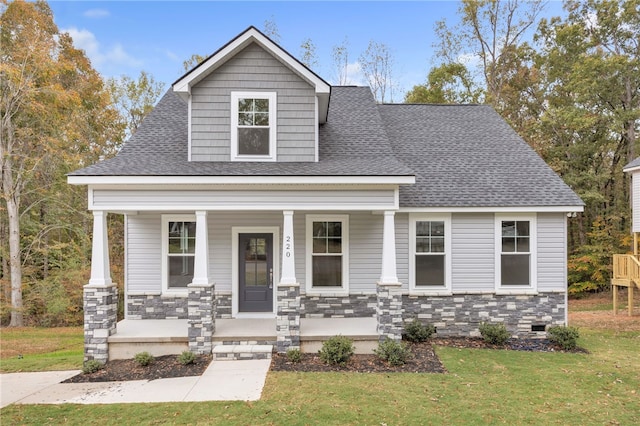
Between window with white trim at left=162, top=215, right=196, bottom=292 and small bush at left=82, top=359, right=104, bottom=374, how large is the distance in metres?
2.40

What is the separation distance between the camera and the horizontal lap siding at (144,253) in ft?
31.4

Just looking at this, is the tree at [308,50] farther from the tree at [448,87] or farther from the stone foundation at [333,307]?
the stone foundation at [333,307]

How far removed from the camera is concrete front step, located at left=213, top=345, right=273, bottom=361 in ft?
25.4

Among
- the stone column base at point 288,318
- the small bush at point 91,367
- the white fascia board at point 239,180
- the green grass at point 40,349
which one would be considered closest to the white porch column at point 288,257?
the stone column base at point 288,318

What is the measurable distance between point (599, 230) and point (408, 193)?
48.3 feet

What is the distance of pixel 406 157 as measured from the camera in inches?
419

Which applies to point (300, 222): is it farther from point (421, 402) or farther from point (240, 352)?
point (421, 402)

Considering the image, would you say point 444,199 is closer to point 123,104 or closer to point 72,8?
point 72,8

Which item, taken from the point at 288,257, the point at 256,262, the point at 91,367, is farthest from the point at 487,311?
the point at 91,367

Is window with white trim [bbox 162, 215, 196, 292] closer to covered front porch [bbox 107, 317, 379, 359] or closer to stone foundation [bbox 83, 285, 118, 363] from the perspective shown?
covered front porch [bbox 107, 317, 379, 359]

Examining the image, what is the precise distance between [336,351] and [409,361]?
151 centimetres

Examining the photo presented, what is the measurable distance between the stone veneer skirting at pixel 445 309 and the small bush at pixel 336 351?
2.05 meters

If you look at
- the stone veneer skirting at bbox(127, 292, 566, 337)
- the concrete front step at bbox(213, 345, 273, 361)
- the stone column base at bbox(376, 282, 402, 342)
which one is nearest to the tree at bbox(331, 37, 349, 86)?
the stone veneer skirting at bbox(127, 292, 566, 337)

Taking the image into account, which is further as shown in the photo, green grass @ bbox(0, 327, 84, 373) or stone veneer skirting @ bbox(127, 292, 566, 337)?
stone veneer skirting @ bbox(127, 292, 566, 337)
